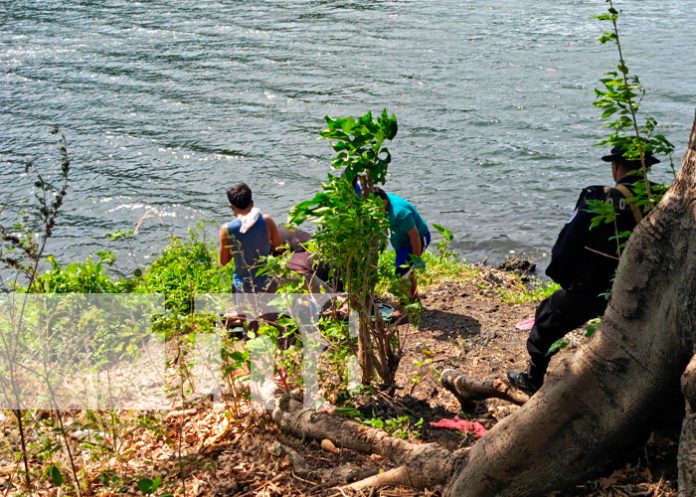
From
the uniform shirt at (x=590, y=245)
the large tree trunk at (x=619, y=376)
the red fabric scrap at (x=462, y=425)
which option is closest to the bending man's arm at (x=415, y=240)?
the uniform shirt at (x=590, y=245)

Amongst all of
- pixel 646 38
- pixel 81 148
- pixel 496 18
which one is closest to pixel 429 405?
pixel 81 148

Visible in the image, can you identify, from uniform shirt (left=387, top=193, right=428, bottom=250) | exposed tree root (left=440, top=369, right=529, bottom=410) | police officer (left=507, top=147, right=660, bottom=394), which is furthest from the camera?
uniform shirt (left=387, top=193, right=428, bottom=250)

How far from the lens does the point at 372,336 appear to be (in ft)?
19.5

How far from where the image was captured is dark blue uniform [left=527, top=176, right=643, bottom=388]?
5.39m

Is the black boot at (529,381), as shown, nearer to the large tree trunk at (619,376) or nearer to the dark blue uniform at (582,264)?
the dark blue uniform at (582,264)

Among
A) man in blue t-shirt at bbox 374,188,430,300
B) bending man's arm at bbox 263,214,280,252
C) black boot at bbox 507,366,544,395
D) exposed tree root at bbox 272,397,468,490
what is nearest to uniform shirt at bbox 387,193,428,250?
man in blue t-shirt at bbox 374,188,430,300

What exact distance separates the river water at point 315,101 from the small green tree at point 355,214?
22.6 ft

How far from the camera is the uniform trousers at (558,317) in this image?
225 inches

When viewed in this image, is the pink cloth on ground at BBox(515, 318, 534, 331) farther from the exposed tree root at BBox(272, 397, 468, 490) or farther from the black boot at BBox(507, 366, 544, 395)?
the exposed tree root at BBox(272, 397, 468, 490)

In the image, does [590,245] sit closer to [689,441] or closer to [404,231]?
[689,441]

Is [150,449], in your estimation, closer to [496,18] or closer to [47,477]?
[47,477]

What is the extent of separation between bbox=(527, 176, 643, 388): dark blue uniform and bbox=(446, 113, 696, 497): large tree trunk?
1246 mm

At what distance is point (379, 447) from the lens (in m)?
4.88

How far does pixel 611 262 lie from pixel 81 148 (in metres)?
13.2
